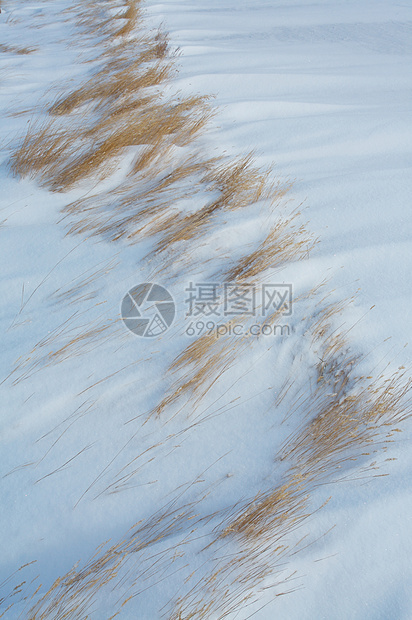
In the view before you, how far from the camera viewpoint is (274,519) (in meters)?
1.26

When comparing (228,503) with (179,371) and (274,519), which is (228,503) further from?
(179,371)

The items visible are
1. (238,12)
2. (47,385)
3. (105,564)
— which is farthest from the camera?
(238,12)

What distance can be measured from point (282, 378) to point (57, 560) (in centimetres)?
98

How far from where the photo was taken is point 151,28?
470 cm

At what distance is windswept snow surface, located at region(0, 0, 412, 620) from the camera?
1259mm

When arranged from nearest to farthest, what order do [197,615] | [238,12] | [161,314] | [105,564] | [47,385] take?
[197,615], [105,564], [47,385], [161,314], [238,12]

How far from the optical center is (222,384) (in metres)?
1.61

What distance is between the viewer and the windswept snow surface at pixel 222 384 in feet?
4.13

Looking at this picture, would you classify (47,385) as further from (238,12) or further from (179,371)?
(238,12)

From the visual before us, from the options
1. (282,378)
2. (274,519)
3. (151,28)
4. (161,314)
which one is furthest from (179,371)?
(151,28)

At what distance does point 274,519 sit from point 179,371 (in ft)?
2.05

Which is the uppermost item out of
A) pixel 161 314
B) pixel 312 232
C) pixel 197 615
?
pixel 312 232

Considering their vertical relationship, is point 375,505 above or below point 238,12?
below

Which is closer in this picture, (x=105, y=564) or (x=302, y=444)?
(x=105, y=564)
